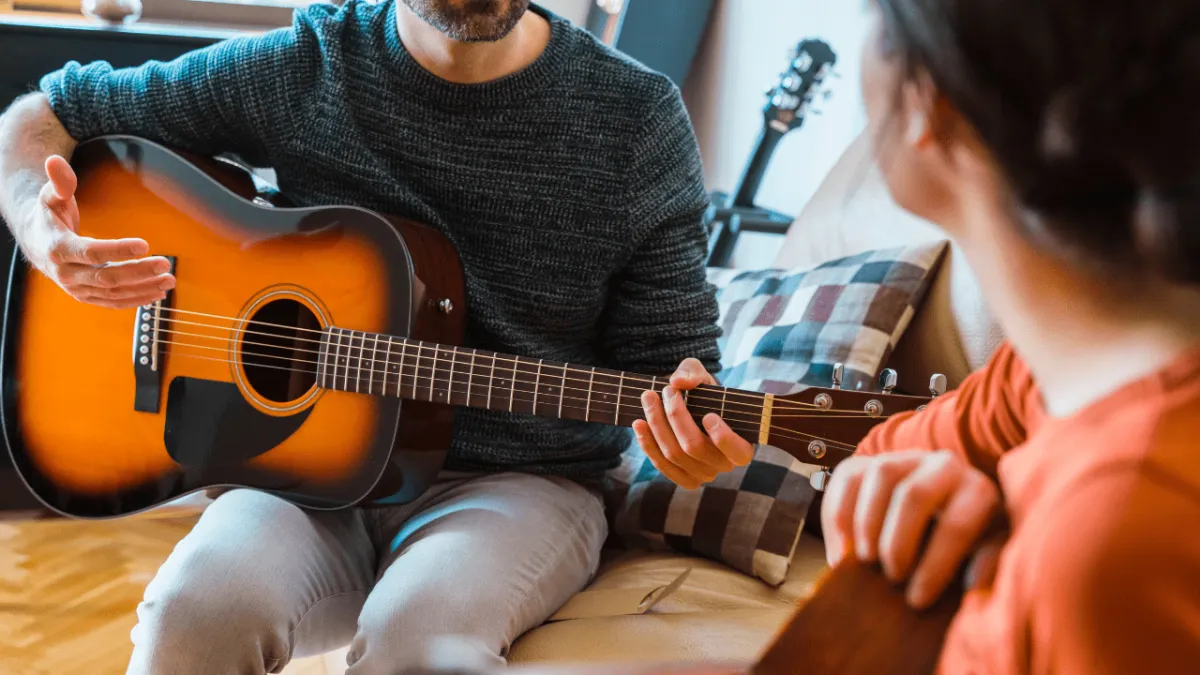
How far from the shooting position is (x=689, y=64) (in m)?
2.68

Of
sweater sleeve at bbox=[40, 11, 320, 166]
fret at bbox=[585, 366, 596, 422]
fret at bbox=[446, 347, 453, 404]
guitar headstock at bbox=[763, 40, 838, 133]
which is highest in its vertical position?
guitar headstock at bbox=[763, 40, 838, 133]

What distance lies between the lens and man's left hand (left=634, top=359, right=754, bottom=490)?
0.97 metres

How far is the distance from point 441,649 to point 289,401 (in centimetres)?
90

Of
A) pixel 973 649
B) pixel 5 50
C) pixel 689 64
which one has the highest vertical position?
pixel 973 649

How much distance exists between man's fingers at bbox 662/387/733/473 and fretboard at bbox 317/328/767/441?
0.03 m

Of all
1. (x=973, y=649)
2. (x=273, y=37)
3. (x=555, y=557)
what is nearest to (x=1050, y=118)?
(x=973, y=649)

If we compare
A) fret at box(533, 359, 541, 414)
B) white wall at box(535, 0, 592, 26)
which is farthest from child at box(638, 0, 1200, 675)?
white wall at box(535, 0, 592, 26)

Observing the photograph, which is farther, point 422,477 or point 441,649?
point 422,477

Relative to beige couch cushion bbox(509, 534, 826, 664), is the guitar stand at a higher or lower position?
higher

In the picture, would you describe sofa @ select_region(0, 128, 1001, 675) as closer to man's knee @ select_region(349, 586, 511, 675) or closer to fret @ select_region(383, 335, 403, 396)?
man's knee @ select_region(349, 586, 511, 675)

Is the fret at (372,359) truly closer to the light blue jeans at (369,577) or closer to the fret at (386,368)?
the fret at (386,368)

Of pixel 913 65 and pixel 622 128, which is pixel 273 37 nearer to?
pixel 622 128

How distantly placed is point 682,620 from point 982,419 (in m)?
0.74

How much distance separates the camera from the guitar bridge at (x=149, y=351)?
48.1 inches
